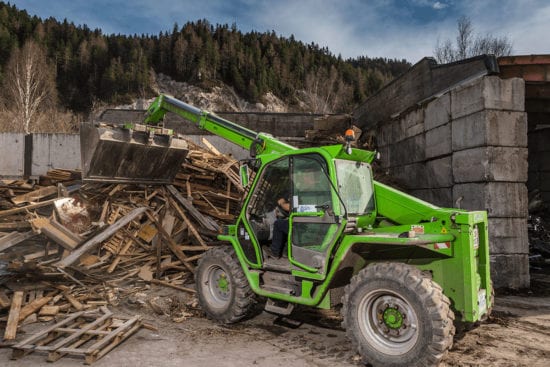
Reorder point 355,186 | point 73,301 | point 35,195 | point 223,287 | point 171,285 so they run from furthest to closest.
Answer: point 35,195 → point 171,285 → point 73,301 → point 223,287 → point 355,186

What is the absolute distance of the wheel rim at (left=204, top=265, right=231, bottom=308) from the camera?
19.5 feet

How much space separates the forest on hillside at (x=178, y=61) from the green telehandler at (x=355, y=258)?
57.6m

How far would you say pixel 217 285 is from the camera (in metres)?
6.13

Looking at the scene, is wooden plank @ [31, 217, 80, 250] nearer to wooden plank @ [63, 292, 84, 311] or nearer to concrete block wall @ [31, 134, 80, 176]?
wooden plank @ [63, 292, 84, 311]

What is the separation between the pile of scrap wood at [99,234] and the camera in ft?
22.0

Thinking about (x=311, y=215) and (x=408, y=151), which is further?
(x=408, y=151)

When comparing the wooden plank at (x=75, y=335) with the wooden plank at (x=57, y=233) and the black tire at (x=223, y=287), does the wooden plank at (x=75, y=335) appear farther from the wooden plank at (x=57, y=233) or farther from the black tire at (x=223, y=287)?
the wooden plank at (x=57, y=233)

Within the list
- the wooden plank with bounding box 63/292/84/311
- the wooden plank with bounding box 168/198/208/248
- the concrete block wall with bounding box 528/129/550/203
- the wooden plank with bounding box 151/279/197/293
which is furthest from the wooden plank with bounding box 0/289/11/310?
the concrete block wall with bounding box 528/129/550/203

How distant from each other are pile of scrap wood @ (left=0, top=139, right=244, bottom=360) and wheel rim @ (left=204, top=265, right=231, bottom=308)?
1361 millimetres

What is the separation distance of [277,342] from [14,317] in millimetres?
3588

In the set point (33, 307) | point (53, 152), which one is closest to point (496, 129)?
point (33, 307)

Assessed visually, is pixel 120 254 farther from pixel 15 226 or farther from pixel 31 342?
pixel 31 342

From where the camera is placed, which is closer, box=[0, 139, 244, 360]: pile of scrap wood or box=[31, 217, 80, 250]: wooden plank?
box=[0, 139, 244, 360]: pile of scrap wood

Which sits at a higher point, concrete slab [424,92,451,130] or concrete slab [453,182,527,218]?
concrete slab [424,92,451,130]
